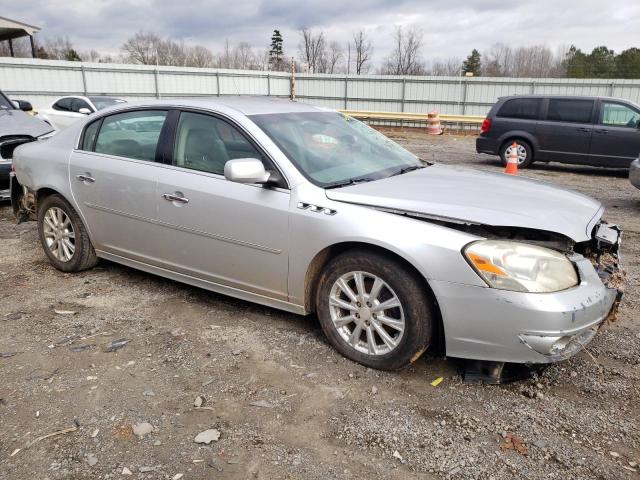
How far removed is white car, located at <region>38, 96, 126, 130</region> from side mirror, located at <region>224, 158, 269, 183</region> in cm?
1114

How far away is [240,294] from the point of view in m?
3.78

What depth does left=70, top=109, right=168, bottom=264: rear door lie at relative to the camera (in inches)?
160

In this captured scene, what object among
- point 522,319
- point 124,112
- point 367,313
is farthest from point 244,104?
point 522,319

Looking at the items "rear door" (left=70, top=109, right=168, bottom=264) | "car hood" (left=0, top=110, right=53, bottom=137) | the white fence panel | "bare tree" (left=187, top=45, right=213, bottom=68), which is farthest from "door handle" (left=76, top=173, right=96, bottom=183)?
"bare tree" (left=187, top=45, right=213, bottom=68)

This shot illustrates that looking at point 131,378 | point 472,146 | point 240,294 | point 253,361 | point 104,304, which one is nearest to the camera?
point 131,378

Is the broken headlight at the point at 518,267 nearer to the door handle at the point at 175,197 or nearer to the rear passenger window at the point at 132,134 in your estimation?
the door handle at the point at 175,197

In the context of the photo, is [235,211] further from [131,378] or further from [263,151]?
[131,378]

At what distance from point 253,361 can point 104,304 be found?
1.60 meters

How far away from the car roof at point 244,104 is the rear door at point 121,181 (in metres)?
0.12

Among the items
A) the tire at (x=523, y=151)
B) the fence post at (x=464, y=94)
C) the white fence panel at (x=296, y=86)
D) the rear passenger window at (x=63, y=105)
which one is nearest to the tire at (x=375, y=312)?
the tire at (x=523, y=151)

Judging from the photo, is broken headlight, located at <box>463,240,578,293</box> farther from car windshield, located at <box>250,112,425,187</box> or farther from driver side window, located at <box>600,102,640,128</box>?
driver side window, located at <box>600,102,640,128</box>

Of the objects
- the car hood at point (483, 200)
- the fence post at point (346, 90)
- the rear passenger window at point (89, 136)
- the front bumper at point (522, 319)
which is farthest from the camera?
the fence post at point (346, 90)

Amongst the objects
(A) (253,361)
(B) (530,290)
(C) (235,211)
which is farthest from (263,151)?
(B) (530,290)

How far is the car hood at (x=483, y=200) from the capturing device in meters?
2.94
